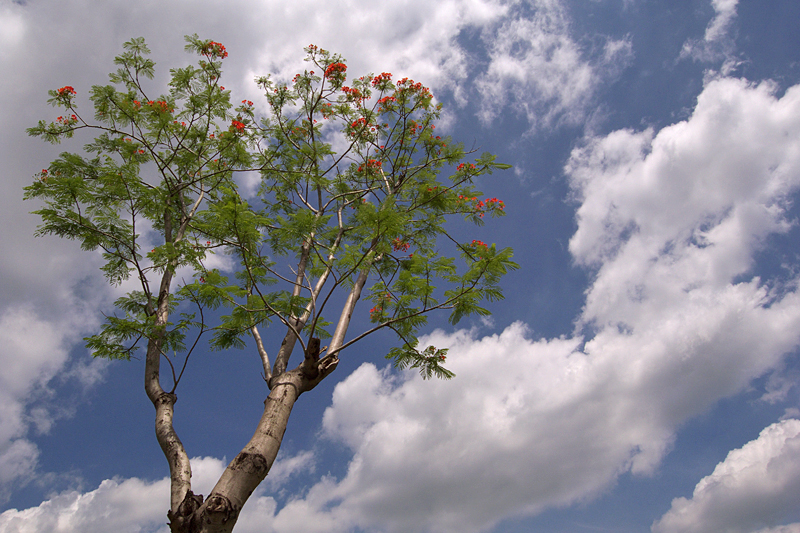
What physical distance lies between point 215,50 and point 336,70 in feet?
9.41

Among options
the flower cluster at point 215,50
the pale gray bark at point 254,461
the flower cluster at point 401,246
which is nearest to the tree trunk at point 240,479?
the pale gray bark at point 254,461

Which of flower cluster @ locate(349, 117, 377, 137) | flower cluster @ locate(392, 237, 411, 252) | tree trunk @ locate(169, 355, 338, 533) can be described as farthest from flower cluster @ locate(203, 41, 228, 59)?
tree trunk @ locate(169, 355, 338, 533)

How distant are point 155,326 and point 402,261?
5.02m

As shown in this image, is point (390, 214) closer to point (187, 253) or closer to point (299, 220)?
point (299, 220)

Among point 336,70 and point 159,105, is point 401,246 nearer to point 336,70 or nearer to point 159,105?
point 336,70

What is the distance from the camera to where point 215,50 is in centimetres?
917

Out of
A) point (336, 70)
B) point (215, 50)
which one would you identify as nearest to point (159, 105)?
point (215, 50)

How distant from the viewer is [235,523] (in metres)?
5.02

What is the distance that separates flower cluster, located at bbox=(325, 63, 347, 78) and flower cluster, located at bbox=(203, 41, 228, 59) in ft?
8.24

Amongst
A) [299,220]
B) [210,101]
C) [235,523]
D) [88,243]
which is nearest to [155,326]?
[88,243]

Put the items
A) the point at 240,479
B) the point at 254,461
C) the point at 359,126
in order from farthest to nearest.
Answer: the point at 359,126, the point at 254,461, the point at 240,479

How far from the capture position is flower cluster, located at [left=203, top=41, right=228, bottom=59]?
360 inches

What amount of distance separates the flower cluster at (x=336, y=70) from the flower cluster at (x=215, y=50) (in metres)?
2.51

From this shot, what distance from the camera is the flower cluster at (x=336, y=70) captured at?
8.75m
